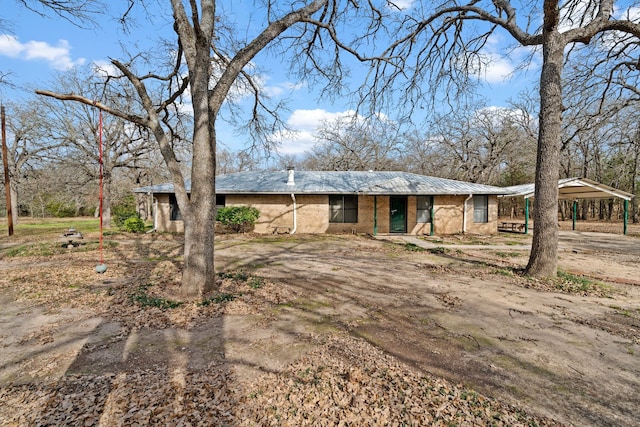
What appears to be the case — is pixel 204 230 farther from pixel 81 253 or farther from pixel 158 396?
pixel 81 253

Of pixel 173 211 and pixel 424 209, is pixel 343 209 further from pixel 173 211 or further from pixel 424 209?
pixel 173 211

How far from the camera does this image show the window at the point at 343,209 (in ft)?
51.7

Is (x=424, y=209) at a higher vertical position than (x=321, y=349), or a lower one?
higher

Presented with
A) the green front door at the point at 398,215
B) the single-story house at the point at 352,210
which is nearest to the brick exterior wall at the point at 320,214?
the single-story house at the point at 352,210

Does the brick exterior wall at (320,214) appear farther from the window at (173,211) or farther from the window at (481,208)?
the window at (481,208)

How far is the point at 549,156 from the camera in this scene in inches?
258

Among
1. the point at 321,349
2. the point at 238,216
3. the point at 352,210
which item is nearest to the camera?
the point at 321,349

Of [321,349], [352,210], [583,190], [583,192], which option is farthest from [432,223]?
[321,349]

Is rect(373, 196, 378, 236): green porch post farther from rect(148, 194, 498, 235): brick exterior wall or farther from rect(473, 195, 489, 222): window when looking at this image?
rect(473, 195, 489, 222): window

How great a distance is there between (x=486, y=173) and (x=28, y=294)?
31.3m

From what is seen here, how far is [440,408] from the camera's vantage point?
7.66ft

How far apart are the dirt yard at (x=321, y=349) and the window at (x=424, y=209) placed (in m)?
8.87

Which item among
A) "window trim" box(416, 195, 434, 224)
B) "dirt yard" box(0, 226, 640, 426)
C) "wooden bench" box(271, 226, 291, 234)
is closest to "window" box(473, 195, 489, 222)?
"window trim" box(416, 195, 434, 224)

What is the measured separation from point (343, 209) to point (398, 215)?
9.91 ft
